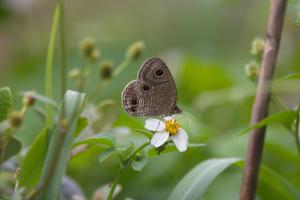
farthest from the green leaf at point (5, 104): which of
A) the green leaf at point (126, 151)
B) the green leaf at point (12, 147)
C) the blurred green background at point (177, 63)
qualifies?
the blurred green background at point (177, 63)

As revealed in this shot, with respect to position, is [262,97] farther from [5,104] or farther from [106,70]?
[5,104]

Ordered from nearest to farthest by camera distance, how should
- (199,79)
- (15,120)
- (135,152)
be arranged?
(15,120) → (135,152) → (199,79)

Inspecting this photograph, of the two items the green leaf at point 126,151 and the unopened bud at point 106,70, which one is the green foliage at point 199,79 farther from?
the green leaf at point 126,151

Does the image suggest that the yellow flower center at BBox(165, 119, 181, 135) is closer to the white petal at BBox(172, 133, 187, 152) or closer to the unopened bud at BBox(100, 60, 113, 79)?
the white petal at BBox(172, 133, 187, 152)

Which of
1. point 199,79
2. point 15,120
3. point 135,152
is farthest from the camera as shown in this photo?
point 199,79

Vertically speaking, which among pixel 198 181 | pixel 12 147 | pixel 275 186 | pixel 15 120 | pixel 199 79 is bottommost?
pixel 199 79

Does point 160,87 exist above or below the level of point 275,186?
above

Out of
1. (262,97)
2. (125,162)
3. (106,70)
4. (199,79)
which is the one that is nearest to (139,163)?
(125,162)
